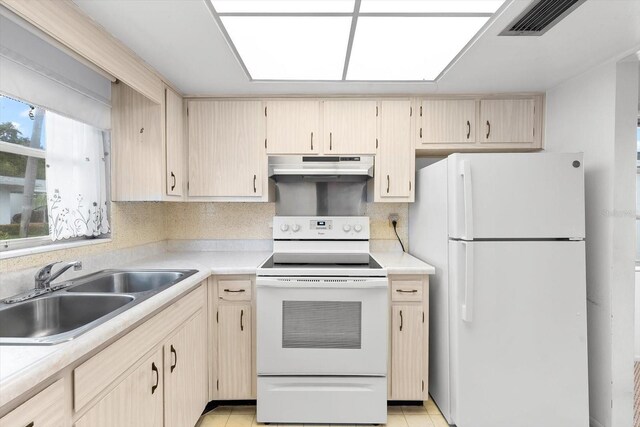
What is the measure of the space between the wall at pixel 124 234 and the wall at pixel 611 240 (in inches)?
116

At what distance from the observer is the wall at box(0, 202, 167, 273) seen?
4.74ft

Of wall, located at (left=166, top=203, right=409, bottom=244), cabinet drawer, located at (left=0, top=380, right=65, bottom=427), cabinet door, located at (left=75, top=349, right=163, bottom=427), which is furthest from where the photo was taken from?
wall, located at (left=166, top=203, right=409, bottom=244)

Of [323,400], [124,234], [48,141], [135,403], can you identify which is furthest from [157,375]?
[48,141]

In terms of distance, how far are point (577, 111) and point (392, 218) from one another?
1.40m

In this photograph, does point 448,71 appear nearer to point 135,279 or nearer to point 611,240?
point 611,240

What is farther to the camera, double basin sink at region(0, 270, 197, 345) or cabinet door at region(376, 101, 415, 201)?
cabinet door at region(376, 101, 415, 201)

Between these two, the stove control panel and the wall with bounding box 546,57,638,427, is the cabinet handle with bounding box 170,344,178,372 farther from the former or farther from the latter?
the wall with bounding box 546,57,638,427

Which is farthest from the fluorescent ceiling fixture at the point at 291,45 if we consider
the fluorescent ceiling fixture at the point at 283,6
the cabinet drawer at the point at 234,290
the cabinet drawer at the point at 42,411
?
the cabinet drawer at the point at 42,411

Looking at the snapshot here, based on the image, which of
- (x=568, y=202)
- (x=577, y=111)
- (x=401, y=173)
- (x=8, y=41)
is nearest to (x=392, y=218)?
(x=401, y=173)

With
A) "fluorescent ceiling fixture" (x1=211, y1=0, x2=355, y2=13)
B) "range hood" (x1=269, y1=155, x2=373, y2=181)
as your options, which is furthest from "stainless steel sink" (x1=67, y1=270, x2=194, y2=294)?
"fluorescent ceiling fixture" (x1=211, y1=0, x2=355, y2=13)

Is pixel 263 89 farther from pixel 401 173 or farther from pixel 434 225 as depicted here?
pixel 434 225

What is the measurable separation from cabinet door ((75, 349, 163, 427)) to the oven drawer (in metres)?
0.68

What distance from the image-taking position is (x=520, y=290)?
1.78m

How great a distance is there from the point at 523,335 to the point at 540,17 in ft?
Answer: 5.25
